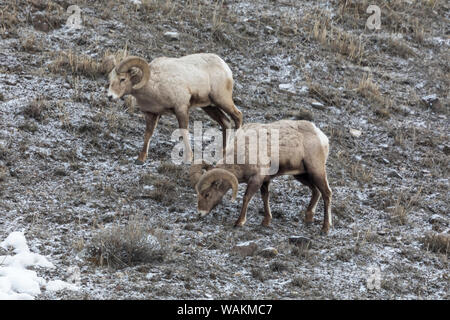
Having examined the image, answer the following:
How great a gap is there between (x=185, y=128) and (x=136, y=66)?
1.16 metres

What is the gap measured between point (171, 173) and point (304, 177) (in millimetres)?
1994

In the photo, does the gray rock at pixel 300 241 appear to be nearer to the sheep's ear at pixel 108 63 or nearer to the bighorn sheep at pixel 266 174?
the bighorn sheep at pixel 266 174

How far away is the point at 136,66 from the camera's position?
9.41 metres

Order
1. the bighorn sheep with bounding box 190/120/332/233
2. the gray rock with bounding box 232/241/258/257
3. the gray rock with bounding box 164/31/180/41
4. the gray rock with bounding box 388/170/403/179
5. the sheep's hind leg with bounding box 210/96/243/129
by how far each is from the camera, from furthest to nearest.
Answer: the gray rock with bounding box 164/31/180/41 < the gray rock with bounding box 388/170/403/179 < the sheep's hind leg with bounding box 210/96/243/129 < the bighorn sheep with bounding box 190/120/332/233 < the gray rock with bounding box 232/241/258/257

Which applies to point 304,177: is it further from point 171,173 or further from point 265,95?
point 265,95

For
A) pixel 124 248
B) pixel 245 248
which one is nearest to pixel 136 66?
pixel 124 248

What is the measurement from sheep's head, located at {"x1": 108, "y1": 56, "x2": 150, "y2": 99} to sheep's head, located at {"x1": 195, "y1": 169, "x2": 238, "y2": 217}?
179cm

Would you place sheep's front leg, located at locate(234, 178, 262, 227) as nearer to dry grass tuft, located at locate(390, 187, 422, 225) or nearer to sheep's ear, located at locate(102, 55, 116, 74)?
dry grass tuft, located at locate(390, 187, 422, 225)

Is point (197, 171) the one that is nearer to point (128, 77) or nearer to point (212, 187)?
point (212, 187)

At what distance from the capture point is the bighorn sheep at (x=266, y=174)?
28.6ft

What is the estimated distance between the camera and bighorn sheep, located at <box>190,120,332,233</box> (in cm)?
872

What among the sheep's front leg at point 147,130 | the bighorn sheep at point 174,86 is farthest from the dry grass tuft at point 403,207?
the sheep's front leg at point 147,130

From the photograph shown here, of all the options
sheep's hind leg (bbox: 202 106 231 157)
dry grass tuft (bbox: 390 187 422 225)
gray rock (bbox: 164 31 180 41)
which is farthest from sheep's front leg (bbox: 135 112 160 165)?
gray rock (bbox: 164 31 180 41)

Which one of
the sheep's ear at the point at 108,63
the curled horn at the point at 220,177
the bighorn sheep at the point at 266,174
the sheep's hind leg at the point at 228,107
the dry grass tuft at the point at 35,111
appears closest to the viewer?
the curled horn at the point at 220,177
